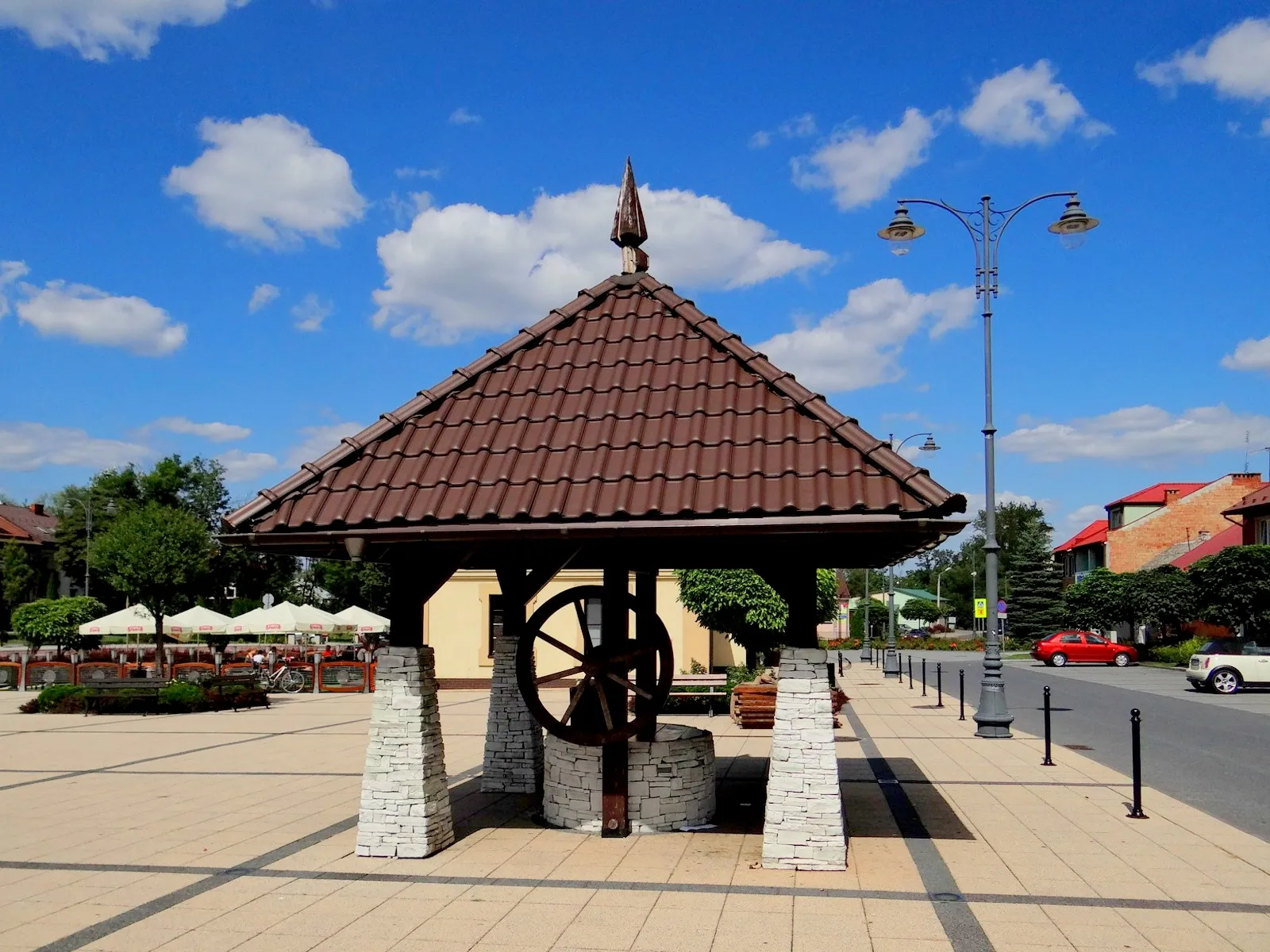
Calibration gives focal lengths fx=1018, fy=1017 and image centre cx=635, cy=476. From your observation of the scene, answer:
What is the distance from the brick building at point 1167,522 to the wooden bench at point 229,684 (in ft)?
162

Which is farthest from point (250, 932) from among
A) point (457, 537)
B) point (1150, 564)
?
point (1150, 564)

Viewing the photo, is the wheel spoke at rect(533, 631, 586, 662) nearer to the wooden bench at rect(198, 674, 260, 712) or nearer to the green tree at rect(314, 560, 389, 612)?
the wooden bench at rect(198, 674, 260, 712)

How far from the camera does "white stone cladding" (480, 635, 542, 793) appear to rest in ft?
37.2

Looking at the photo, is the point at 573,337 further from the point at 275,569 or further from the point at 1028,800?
the point at 275,569

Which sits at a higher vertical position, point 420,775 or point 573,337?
point 573,337

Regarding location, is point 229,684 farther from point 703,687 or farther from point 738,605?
point 738,605

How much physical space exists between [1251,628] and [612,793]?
114ft

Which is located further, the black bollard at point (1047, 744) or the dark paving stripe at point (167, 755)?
the black bollard at point (1047, 744)

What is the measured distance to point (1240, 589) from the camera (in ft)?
113

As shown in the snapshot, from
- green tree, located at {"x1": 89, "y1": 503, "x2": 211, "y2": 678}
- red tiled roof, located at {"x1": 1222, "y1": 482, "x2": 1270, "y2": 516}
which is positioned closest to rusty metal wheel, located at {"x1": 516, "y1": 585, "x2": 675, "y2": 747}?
green tree, located at {"x1": 89, "y1": 503, "x2": 211, "y2": 678}

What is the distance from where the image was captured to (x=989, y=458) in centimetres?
1680

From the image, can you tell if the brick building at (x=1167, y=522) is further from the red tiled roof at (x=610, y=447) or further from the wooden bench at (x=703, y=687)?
the red tiled roof at (x=610, y=447)

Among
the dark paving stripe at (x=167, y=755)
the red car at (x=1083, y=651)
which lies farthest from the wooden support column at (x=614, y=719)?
the red car at (x=1083, y=651)

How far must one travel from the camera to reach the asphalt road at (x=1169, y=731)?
1134 centimetres
